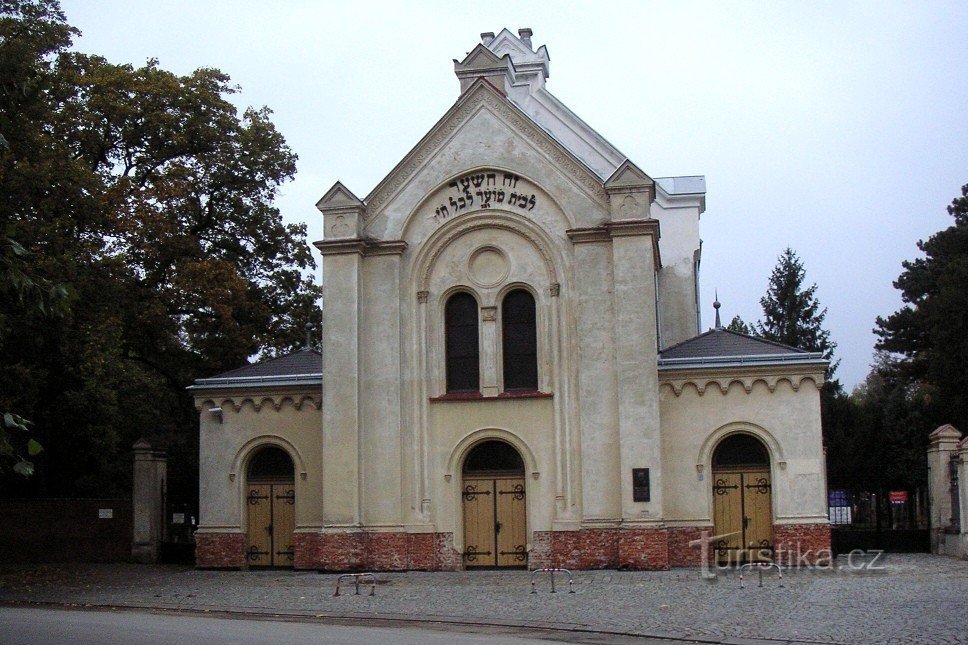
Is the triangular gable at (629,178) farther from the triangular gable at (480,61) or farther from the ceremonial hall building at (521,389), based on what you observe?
the triangular gable at (480,61)

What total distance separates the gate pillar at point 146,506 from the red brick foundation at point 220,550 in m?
3.84

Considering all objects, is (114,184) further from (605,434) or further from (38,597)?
(605,434)

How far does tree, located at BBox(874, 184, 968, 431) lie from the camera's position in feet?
146

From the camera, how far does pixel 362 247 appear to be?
1107 inches

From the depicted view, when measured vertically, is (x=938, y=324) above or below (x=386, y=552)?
above

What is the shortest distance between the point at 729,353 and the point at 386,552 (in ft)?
31.9

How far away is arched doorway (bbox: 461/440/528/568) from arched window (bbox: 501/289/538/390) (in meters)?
1.65

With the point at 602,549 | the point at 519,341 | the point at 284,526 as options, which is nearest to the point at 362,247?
the point at 519,341

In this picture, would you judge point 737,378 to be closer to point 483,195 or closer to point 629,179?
point 629,179

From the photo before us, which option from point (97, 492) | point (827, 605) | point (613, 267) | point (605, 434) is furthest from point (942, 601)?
point (97, 492)

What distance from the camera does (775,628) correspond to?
15.7 metres

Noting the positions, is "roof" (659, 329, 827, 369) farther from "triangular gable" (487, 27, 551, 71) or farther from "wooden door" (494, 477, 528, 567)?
"triangular gable" (487, 27, 551, 71)

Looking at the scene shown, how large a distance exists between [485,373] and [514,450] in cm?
201

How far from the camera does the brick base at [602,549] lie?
83.4 ft
